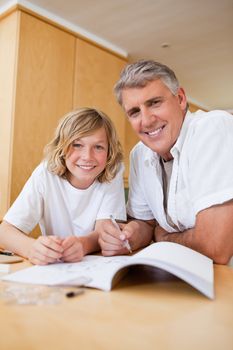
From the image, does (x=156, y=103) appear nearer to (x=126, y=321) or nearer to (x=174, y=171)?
(x=174, y=171)

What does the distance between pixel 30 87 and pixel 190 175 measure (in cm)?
192

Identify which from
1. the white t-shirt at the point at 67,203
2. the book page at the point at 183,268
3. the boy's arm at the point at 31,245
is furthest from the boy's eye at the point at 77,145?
the book page at the point at 183,268

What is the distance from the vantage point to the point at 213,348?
380 millimetres

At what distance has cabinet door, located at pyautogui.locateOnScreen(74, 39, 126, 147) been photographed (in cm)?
293

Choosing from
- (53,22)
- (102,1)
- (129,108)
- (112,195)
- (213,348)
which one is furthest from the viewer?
(53,22)

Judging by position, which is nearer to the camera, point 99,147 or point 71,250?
point 71,250

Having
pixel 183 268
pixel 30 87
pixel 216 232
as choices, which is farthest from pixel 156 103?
pixel 30 87

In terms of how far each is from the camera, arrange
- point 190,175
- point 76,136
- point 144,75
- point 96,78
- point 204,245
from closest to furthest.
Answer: point 204,245
point 190,175
point 144,75
point 76,136
point 96,78

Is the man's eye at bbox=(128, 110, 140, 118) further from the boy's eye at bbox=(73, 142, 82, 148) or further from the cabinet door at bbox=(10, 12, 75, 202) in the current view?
the cabinet door at bbox=(10, 12, 75, 202)

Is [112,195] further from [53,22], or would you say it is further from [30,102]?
[53,22]

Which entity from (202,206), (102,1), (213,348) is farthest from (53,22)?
(213,348)

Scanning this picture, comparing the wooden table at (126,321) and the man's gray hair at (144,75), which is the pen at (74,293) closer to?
the wooden table at (126,321)

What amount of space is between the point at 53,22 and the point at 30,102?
721mm

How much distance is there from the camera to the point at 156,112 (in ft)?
3.83
